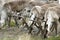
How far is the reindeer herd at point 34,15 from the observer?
10484 mm

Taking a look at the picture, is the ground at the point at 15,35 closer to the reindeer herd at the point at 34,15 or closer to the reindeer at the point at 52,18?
the reindeer herd at the point at 34,15

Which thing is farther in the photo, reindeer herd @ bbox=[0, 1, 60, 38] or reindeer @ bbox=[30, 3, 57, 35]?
reindeer @ bbox=[30, 3, 57, 35]

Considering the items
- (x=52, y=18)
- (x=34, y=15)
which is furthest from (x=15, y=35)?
(x=52, y=18)

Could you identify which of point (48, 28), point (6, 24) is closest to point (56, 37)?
point (48, 28)

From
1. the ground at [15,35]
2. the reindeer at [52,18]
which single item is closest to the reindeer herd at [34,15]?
the reindeer at [52,18]

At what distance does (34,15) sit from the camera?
11906 mm

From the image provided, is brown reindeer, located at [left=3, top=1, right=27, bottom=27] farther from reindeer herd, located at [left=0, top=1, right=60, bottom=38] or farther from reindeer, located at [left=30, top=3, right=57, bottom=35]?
reindeer, located at [left=30, top=3, right=57, bottom=35]

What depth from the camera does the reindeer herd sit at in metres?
10.5

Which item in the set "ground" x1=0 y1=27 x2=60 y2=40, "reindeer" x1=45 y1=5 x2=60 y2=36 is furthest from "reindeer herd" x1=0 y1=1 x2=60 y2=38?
"ground" x1=0 y1=27 x2=60 y2=40

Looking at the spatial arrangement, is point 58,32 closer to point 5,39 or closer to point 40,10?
point 40,10

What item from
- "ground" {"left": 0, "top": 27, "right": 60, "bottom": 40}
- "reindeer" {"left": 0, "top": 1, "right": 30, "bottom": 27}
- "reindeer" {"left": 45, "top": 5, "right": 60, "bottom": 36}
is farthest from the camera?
Answer: "reindeer" {"left": 0, "top": 1, "right": 30, "bottom": 27}

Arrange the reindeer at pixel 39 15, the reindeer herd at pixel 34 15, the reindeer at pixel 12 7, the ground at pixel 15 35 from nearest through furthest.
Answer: the reindeer herd at pixel 34 15 → the ground at pixel 15 35 → the reindeer at pixel 39 15 → the reindeer at pixel 12 7

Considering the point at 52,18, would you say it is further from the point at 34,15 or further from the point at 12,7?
the point at 12,7

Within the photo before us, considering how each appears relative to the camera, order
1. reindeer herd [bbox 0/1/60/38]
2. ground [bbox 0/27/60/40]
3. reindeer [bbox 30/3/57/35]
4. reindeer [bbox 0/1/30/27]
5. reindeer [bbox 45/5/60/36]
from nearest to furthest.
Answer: reindeer [bbox 45/5/60/36], reindeer herd [bbox 0/1/60/38], ground [bbox 0/27/60/40], reindeer [bbox 30/3/57/35], reindeer [bbox 0/1/30/27]
